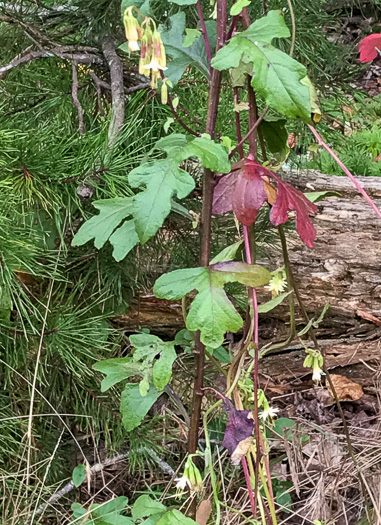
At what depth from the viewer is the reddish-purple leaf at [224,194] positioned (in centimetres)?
61

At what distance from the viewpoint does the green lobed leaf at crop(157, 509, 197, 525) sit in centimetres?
66

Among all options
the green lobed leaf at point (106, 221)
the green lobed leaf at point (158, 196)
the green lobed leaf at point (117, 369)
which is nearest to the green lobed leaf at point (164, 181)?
the green lobed leaf at point (158, 196)

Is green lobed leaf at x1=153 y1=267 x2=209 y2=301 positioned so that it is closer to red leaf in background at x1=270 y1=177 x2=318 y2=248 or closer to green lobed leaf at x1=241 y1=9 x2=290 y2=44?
red leaf in background at x1=270 y1=177 x2=318 y2=248

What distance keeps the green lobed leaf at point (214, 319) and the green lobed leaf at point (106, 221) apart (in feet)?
0.51

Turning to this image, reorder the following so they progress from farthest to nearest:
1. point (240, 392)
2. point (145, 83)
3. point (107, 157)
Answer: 1. point (145, 83)
2. point (107, 157)
3. point (240, 392)

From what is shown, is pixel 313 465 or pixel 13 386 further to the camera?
pixel 313 465

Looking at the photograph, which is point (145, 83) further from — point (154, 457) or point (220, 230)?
point (154, 457)

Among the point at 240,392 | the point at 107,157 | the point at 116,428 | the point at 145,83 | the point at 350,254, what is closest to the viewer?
the point at 240,392

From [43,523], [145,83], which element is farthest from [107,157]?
[43,523]

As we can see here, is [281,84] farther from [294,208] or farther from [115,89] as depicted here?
[115,89]

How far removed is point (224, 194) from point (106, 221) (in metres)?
0.15

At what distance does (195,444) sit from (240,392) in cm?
9

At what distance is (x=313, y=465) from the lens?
3.97 feet

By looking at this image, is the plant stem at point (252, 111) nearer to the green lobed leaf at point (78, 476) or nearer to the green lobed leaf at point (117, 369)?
the green lobed leaf at point (117, 369)
